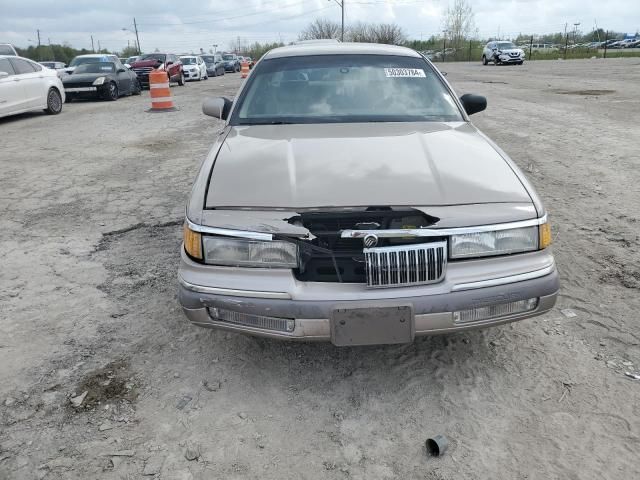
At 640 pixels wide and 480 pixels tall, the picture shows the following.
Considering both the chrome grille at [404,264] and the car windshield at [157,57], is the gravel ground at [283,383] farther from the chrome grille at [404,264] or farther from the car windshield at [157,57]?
the car windshield at [157,57]

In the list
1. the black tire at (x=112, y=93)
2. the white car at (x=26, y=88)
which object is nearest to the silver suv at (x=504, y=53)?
the black tire at (x=112, y=93)

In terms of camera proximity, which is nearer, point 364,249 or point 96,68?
point 364,249

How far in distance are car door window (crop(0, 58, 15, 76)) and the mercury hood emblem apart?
12.2 metres

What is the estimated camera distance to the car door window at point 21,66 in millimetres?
11977

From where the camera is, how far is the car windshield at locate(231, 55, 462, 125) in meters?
3.72

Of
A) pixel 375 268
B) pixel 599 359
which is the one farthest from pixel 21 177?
pixel 599 359

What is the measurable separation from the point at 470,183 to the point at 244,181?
1.15 meters

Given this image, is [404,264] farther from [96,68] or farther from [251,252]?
[96,68]

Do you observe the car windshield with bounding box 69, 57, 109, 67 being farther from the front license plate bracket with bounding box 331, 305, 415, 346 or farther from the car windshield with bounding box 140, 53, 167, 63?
the front license plate bracket with bounding box 331, 305, 415, 346

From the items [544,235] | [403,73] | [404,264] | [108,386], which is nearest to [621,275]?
[544,235]

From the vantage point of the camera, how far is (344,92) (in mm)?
3869

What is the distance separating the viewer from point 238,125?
3.75 meters

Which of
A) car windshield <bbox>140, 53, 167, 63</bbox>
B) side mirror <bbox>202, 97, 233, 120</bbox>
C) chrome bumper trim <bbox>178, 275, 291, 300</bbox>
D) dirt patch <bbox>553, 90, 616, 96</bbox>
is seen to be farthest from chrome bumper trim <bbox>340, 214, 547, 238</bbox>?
car windshield <bbox>140, 53, 167, 63</bbox>

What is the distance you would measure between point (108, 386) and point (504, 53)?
126ft
